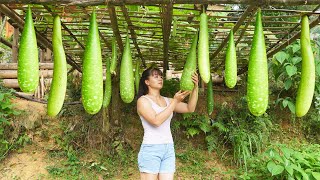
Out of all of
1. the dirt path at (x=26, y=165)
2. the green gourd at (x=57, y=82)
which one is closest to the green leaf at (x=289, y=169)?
the green gourd at (x=57, y=82)

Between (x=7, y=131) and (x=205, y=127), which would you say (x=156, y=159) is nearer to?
(x=205, y=127)

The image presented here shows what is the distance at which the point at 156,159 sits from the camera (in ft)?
11.3

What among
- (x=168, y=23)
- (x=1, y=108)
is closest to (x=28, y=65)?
(x=168, y=23)

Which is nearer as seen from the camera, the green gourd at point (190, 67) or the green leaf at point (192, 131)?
the green gourd at point (190, 67)

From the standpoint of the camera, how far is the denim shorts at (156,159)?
3.40m

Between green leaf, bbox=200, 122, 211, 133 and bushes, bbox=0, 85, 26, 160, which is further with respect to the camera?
green leaf, bbox=200, 122, 211, 133

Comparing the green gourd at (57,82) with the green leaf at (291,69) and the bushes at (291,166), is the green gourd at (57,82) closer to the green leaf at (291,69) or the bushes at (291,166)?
the bushes at (291,166)

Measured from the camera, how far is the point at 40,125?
6.88 m

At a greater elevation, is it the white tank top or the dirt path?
the white tank top

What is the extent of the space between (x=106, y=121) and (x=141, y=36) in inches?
92.5

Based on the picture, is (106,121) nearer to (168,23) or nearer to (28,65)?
(168,23)

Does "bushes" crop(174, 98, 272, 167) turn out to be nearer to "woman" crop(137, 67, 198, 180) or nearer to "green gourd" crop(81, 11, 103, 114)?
"woman" crop(137, 67, 198, 180)

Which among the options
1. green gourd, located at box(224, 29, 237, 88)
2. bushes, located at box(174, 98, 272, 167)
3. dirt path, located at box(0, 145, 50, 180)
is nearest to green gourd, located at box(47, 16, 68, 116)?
green gourd, located at box(224, 29, 237, 88)

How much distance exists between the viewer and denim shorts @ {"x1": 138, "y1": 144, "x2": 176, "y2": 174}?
340cm
